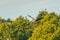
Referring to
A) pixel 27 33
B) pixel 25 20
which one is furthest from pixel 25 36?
pixel 25 20

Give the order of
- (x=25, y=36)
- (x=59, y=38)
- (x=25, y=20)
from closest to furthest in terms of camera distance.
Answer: (x=59, y=38) → (x=25, y=36) → (x=25, y=20)

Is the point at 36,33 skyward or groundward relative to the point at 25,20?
groundward

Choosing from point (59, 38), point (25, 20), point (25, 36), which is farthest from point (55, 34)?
point (25, 20)

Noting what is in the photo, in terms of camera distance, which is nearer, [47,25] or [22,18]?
[47,25]

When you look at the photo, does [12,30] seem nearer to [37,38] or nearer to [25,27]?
[25,27]

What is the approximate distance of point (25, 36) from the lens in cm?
5931

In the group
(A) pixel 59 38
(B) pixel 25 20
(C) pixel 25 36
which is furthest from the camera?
(B) pixel 25 20

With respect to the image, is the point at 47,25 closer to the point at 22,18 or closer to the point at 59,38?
the point at 59,38

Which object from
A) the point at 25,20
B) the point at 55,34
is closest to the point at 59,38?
the point at 55,34

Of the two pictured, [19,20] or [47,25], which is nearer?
[47,25]

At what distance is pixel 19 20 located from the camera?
62.6 m

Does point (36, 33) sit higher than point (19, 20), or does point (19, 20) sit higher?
point (19, 20)

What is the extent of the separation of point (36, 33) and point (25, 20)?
1746cm

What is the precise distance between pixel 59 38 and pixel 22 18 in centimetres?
2012
